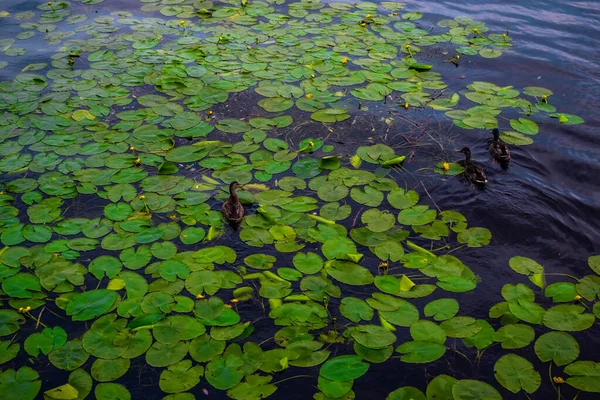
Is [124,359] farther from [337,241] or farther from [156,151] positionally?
[156,151]

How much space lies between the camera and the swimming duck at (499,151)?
6043mm

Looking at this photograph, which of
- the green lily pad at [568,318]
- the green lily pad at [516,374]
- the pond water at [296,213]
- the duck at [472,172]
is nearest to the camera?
the green lily pad at [516,374]

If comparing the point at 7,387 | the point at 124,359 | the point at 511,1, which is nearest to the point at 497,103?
the point at 511,1

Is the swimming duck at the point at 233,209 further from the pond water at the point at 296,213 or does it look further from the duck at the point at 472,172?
the duck at the point at 472,172

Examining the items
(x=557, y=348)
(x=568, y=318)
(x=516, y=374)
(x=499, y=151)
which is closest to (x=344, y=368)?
(x=516, y=374)

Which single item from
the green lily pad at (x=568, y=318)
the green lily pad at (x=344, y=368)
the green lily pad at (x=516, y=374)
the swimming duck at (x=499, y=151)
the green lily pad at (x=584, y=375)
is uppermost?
the swimming duck at (x=499, y=151)

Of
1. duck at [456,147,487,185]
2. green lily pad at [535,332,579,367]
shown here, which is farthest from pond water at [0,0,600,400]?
duck at [456,147,487,185]

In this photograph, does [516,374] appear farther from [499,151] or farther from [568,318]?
[499,151]

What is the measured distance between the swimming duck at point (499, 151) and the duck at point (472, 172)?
28 centimetres

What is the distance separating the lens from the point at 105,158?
613 centimetres

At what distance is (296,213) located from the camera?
5.38 metres

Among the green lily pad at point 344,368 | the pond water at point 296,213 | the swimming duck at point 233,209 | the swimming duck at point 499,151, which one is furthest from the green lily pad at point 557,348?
the swimming duck at point 233,209

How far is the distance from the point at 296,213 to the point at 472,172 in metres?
2.08

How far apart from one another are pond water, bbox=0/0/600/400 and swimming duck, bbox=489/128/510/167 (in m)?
0.11
